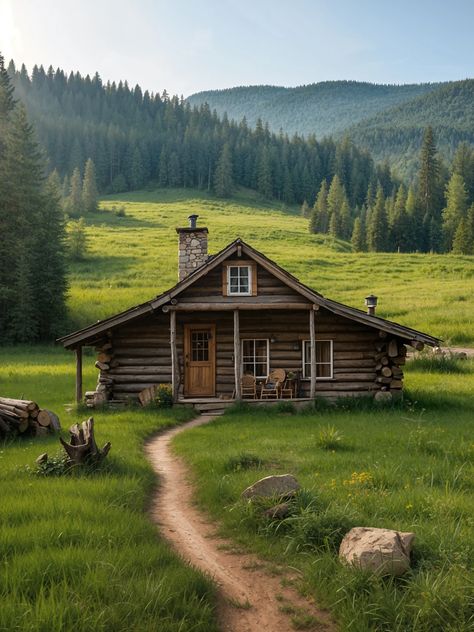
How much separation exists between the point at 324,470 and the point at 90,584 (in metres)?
5.72

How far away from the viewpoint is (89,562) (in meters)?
6.21

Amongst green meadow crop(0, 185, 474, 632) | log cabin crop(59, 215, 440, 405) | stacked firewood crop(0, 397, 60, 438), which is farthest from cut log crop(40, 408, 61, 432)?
log cabin crop(59, 215, 440, 405)

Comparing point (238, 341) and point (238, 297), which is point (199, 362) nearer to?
point (238, 341)

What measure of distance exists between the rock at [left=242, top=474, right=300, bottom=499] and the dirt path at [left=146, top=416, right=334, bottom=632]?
31.8 inches

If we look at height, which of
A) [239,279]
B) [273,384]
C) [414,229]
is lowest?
[273,384]

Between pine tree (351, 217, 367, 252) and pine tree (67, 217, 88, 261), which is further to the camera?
pine tree (351, 217, 367, 252)

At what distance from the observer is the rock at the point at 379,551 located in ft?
20.4

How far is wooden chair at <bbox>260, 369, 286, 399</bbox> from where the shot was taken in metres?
21.6

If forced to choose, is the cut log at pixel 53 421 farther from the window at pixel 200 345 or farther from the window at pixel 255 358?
the window at pixel 255 358

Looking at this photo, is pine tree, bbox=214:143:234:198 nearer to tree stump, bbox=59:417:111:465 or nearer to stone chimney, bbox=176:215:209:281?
stone chimney, bbox=176:215:209:281

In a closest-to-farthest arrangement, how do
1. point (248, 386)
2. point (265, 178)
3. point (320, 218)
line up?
point (248, 386)
point (320, 218)
point (265, 178)

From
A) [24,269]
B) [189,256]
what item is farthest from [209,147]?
[189,256]

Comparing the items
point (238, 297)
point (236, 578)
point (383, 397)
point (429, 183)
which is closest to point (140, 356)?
point (238, 297)

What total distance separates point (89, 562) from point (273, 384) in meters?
15.7
